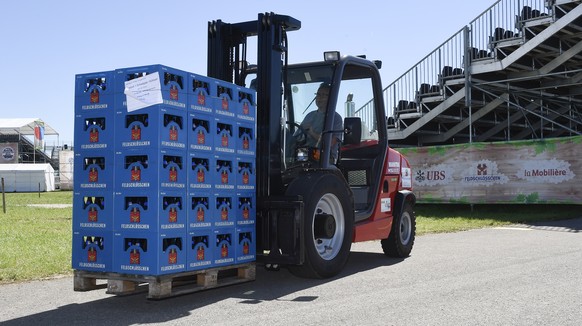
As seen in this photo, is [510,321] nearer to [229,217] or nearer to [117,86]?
[229,217]

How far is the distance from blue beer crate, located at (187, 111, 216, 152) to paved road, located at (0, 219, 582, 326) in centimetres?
149

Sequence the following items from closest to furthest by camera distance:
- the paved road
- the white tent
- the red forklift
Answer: the paved road < the red forklift < the white tent

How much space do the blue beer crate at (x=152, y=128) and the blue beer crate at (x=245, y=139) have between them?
81 centimetres

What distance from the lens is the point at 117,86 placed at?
20.8 feet

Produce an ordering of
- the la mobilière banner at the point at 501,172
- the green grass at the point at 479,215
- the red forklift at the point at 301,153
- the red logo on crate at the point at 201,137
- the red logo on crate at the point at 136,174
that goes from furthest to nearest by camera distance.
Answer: the la mobilière banner at the point at 501,172
the green grass at the point at 479,215
the red forklift at the point at 301,153
the red logo on crate at the point at 201,137
the red logo on crate at the point at 136,174

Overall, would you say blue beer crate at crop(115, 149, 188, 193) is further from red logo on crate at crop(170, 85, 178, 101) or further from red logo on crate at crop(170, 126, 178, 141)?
red logo on crate at crop(170, 85, 178, 101)

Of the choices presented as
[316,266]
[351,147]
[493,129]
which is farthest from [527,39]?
[316,266]

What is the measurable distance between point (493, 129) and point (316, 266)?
18.6 m

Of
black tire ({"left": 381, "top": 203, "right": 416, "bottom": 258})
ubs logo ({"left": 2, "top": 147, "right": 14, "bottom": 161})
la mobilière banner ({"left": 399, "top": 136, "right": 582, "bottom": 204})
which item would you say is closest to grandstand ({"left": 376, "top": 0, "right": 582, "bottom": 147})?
la mobilière banner ({"left": 399, "top": 136, "right": 582, "bottom": 204})

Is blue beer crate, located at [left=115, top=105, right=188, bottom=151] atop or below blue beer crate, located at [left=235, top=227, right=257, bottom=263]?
atop

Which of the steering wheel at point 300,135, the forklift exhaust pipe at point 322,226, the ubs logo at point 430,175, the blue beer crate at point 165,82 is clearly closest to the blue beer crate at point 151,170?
the blue beer crate at point 165,82

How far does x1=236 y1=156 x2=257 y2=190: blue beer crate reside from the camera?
23.1ft

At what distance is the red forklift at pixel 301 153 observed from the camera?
7414 millimetres

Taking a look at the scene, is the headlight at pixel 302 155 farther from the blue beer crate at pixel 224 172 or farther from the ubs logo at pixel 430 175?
the ubs logo at pixel 430 175
